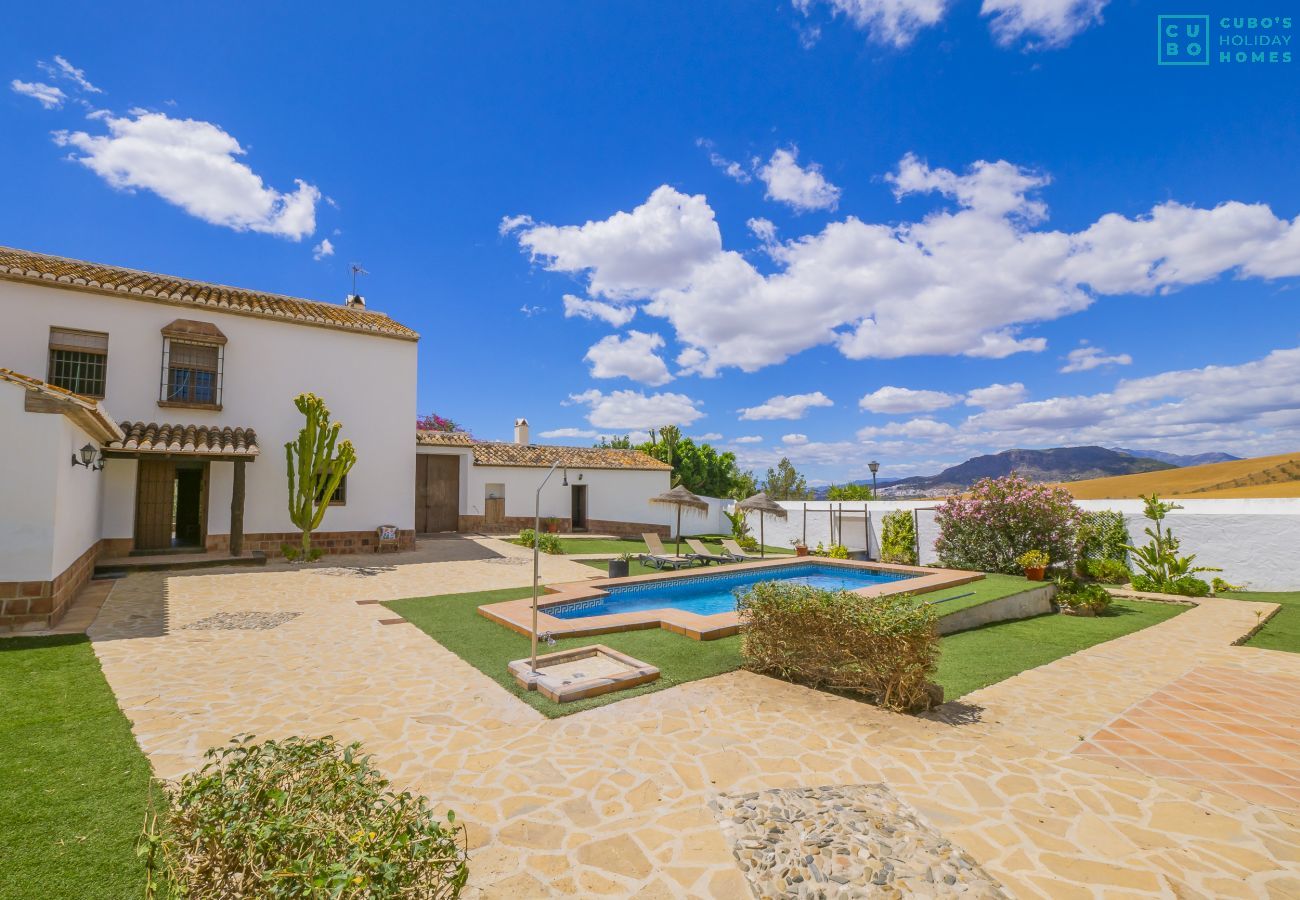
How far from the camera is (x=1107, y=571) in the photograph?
1448 centimetres

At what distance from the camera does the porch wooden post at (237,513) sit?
47.9 feet

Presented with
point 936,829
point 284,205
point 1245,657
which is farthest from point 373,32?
point 1245,657

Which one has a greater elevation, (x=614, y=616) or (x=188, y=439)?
(x=188, y=439)

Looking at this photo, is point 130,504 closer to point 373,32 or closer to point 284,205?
point 284,205

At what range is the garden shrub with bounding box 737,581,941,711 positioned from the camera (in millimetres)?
5559

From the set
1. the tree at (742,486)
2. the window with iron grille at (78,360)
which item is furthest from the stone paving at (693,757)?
the tree at (742,486)

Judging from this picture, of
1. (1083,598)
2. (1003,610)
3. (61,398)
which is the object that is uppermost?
(61,398)

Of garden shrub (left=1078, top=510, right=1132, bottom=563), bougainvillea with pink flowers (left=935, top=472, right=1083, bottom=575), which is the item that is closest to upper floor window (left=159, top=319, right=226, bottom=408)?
bougainvillea with pink flowers (left=935, top=472, right=1083, bottom=575)

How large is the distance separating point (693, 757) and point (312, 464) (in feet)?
49.0

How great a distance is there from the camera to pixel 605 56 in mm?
11969

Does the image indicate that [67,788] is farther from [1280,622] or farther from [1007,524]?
[1007,524]

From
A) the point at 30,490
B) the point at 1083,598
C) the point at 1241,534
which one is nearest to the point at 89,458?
the point at 30,490

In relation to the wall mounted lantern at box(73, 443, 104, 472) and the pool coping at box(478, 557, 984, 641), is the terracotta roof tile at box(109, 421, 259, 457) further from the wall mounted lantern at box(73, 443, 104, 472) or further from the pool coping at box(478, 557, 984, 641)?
the pool coping at box(478, 557, 984, 641)

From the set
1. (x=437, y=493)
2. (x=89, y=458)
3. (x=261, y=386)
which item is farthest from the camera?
(x=437, y=493)
